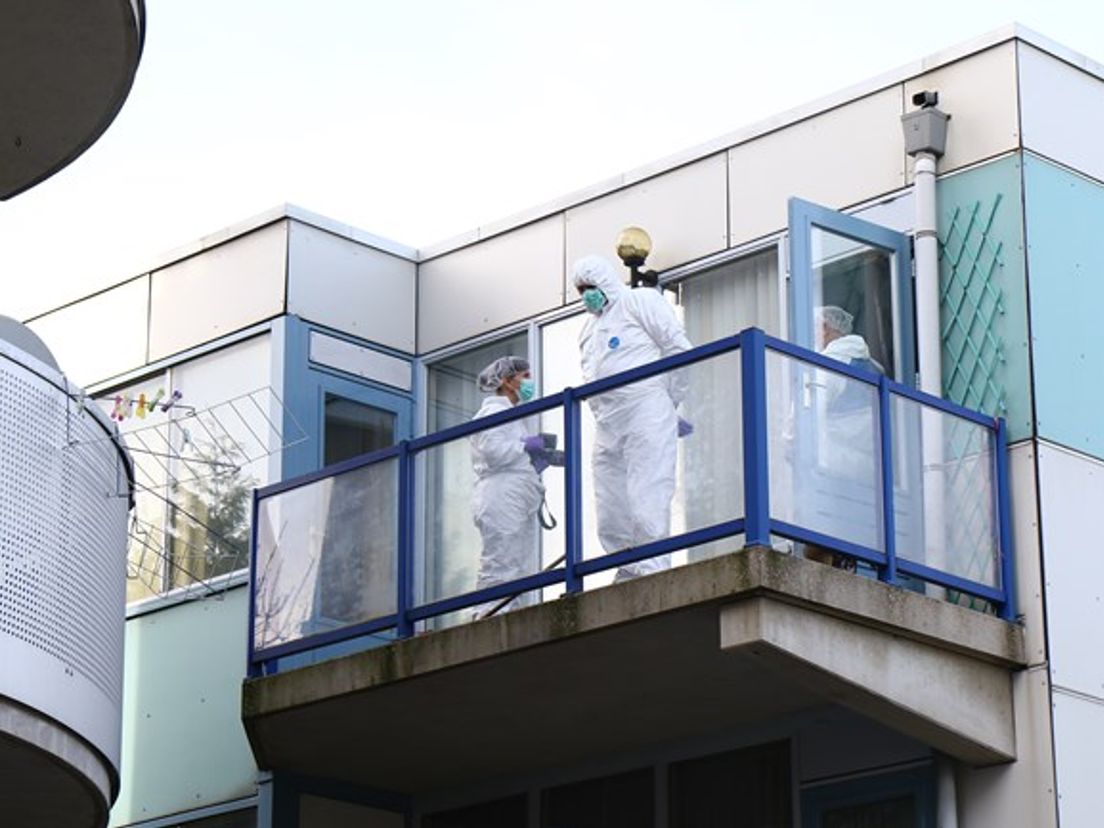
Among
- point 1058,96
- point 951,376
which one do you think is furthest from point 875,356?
point 1058,96

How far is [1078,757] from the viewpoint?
14766mm

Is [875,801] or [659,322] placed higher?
[659,322]

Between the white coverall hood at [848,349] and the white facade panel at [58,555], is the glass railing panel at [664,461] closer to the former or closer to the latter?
the white coverall hood at [848,349]

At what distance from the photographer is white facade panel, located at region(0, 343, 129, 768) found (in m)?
14.8

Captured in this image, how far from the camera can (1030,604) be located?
15.1 meters

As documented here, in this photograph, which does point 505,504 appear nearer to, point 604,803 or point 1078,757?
point 604,803

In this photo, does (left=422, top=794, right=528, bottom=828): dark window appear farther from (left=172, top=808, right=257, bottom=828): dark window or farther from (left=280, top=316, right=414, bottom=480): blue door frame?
(left=280, top=316, right=414, bottom=480): blue door frame

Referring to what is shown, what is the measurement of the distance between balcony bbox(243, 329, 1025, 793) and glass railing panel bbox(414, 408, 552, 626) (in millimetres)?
23

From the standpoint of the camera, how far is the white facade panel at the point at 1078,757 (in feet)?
47.9

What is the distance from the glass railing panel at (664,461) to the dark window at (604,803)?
1792mm

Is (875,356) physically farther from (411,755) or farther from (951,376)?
(411,755)

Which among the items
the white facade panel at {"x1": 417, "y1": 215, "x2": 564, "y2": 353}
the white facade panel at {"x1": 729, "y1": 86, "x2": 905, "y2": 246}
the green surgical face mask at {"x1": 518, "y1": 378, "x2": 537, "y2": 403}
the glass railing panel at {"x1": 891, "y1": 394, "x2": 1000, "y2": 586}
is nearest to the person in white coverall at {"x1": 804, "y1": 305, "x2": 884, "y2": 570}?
the glass railing panel at {"x1": 891, "y1": 394, "x2": 1000, "y2": 586}

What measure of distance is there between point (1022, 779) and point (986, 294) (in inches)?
112

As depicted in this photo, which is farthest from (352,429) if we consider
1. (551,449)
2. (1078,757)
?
(1078,757)
